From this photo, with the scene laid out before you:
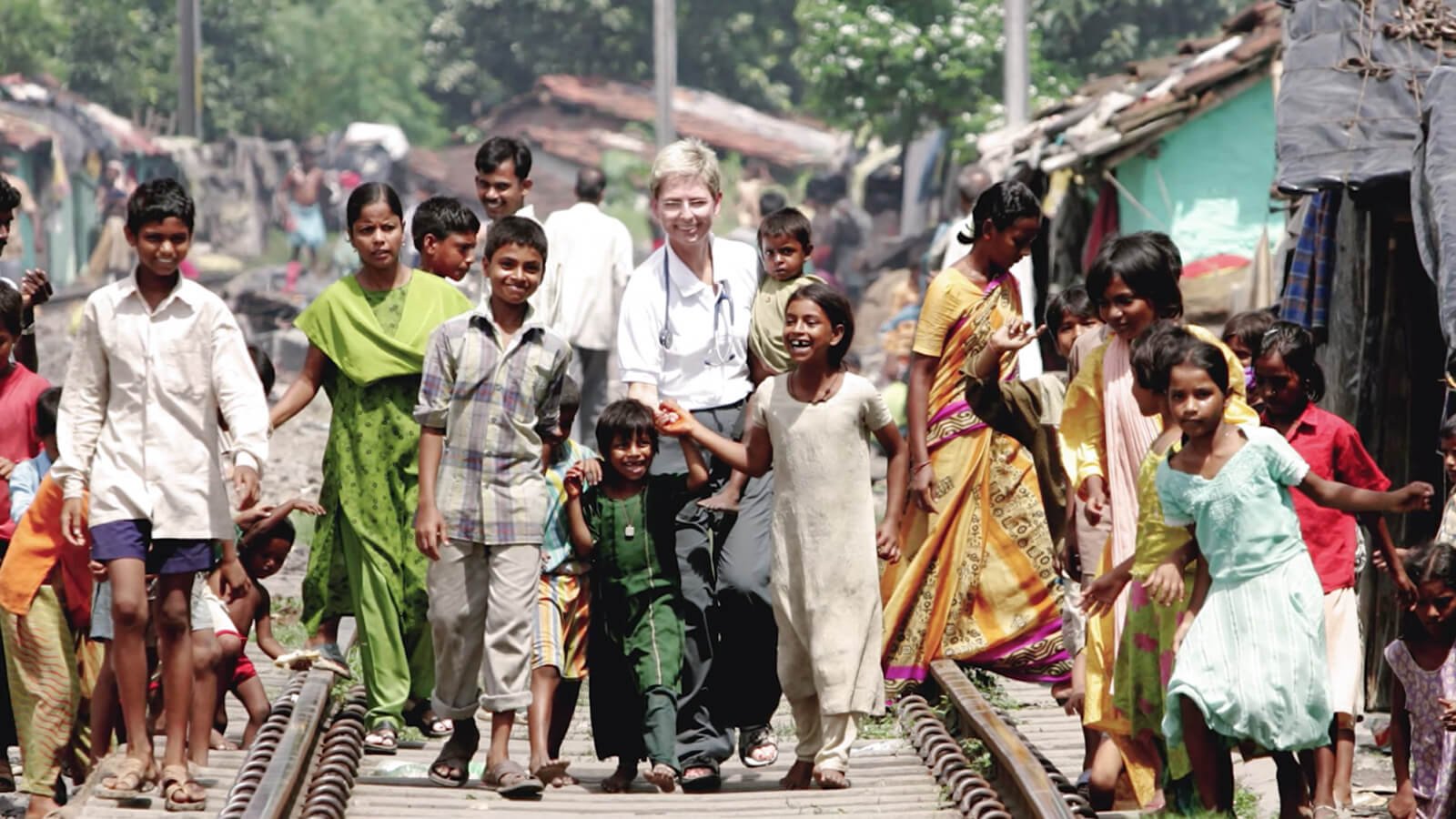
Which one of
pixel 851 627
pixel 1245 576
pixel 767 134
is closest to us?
pixel 1245 576

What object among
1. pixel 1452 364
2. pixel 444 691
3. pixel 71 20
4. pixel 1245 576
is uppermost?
pixel 71 20

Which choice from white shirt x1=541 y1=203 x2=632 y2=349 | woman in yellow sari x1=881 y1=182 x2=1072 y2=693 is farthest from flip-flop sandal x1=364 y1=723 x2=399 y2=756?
white shirt x1=541 y1=203 x2=632 y2=349

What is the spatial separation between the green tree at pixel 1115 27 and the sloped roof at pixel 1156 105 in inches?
902

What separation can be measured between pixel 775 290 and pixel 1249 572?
247 cm

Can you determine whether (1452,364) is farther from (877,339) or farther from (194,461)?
(877,339)

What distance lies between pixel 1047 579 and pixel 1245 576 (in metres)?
2.78

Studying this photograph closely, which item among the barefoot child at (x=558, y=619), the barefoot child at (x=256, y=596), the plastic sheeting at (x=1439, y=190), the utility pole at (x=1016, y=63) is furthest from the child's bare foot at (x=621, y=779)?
the utility pole at (x=1016, y=63)

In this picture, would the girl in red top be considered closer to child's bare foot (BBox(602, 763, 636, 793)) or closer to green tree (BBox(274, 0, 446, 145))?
child's bare foot (BBox(602, 763, 636, 793))

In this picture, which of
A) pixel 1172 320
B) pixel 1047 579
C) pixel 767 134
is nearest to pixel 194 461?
pixel 1172 320

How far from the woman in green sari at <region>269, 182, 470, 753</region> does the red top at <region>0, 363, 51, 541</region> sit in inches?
35.0

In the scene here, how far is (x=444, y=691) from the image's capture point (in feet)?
26.7

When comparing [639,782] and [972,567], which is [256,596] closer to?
[639,782]

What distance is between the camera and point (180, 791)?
7441 millimetres

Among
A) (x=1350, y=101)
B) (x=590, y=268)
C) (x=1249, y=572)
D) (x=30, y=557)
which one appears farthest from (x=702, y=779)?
(x=590, y=268)
